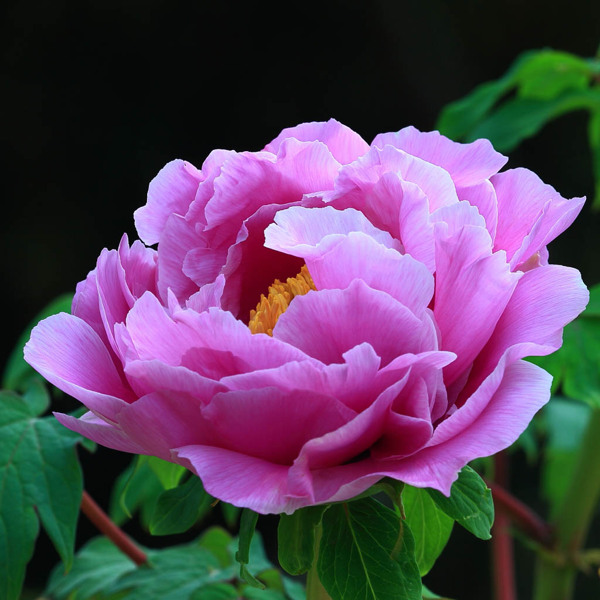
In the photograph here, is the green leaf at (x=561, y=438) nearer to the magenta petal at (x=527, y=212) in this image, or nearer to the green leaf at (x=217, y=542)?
the green leaf at (x=217, y=542)

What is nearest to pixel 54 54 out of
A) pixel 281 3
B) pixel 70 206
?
pixel 70 206

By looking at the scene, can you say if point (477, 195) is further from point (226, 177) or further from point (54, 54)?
point (54, 54)

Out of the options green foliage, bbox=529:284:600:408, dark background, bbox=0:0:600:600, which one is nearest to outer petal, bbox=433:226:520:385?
green foliage, bbox=529:284:600:408

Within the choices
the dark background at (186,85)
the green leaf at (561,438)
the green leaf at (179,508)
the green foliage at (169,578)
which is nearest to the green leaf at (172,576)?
the green foliage at (169,578)

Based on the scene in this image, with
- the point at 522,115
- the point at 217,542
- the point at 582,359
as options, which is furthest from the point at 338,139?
the point at 522,115

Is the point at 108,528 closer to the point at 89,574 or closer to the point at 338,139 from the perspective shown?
the point at 89,574

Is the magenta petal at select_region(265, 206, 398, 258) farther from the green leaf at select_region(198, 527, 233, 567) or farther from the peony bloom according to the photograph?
the green leaf at select_region(198, 527, 233, 567)
